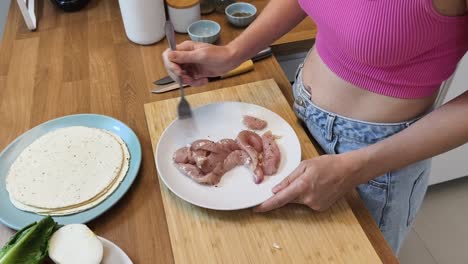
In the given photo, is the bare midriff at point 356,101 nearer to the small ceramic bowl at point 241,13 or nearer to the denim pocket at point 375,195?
the denim pocket at point 375,195

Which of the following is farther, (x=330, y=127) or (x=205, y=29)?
(x=205, y=29)

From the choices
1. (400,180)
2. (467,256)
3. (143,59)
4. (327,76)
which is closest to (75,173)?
(143,59)

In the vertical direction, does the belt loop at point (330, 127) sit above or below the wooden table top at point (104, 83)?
above

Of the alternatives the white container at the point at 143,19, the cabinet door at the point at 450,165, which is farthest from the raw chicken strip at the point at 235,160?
the cabinet door at the point at 450,165

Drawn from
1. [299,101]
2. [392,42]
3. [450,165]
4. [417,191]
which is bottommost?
[450,165]

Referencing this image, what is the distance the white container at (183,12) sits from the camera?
1122mm

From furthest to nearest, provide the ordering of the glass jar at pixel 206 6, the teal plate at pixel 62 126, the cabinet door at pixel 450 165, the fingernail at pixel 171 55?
the cabinet door at pixel 450 165 < the glass jar at pixel 206 6 < the fingernail at pixel 171 55 < the teal plate at pixel 62 126

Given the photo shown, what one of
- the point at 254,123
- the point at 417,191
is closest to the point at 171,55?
the point at 254,123

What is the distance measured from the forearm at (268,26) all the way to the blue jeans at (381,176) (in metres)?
0.14

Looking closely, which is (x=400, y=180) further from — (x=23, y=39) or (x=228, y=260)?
(x=23, y=39)

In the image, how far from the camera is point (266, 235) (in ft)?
2.24

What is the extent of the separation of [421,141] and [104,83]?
0.75 meters

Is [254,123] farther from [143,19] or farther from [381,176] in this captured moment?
[143,19]

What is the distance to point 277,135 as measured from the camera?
0.84 m
